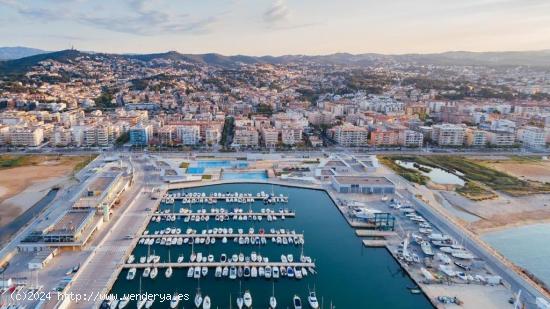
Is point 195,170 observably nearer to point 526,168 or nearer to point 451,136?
point 451,136

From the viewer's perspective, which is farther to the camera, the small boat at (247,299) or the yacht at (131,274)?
the yacht at (131,274)

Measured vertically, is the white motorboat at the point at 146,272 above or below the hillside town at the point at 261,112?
below

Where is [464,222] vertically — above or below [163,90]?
below

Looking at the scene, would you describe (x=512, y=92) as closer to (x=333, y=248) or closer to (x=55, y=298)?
(x=333, y=248)

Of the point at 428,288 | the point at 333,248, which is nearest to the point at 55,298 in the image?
the point at 333,248

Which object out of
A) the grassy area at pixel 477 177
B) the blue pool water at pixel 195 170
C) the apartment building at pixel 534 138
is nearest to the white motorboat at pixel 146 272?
the blue pool water at pixel 195 170

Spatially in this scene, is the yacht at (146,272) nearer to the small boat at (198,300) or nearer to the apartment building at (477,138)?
the small boat at (198,300)
